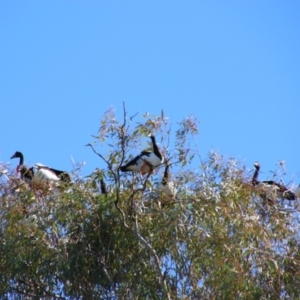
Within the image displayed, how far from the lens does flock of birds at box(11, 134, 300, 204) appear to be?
17.1 m

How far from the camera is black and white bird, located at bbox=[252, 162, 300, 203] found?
1800 cm

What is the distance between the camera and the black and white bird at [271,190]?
59.1ft

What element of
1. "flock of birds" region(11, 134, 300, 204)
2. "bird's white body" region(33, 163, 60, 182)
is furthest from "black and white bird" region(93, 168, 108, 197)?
"bird's white body" region(33, 163, 60, 182)

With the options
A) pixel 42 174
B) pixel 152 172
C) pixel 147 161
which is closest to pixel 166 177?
pixel 152 172

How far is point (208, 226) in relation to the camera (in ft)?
55.2

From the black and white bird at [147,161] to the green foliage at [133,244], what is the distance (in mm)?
775

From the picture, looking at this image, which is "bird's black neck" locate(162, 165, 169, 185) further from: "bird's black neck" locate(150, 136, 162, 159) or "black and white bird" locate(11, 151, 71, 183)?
"black and white bird" locate(11, 151, 71, 183)

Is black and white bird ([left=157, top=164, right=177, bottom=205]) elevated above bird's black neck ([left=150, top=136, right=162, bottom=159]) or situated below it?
below

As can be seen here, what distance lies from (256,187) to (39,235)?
3.02m

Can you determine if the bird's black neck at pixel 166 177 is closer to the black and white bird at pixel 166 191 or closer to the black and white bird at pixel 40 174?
the black and white bird at pixel 166 191

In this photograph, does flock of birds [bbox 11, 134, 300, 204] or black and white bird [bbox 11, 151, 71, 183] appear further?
black and white bird [bbox 11, 151, 71, 183]

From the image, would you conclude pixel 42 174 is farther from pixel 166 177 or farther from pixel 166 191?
pixel 166 191

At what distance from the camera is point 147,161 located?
18062 mm

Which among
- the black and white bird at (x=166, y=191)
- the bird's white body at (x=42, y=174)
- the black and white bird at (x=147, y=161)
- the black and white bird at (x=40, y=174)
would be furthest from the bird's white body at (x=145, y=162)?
the bird's white body at (x=42, y=174)
